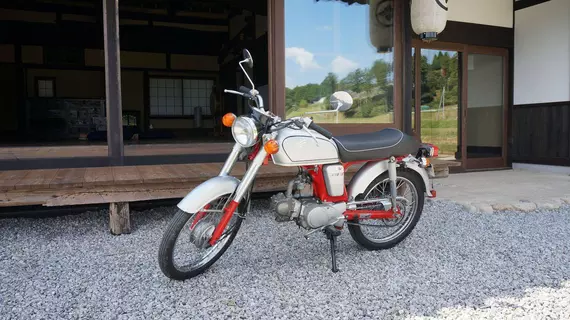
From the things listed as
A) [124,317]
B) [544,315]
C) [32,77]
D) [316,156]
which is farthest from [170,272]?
[32,77]

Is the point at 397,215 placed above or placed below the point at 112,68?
below

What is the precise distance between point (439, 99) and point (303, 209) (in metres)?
4.10

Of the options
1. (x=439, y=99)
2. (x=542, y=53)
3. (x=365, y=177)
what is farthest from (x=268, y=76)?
(x=542, y=53)

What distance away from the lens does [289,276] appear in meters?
2.04

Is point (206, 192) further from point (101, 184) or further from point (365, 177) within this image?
point (101, 184)

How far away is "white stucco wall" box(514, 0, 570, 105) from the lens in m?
5.36

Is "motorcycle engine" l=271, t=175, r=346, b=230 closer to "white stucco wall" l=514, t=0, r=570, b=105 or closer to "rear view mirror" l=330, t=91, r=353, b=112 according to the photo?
"rear view mirror" l=330, t=91, r=353, b=112

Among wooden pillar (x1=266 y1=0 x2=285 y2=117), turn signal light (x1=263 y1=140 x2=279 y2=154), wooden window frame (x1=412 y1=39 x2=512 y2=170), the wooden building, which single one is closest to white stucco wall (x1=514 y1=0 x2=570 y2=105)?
the wooden building

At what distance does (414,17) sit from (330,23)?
837mm

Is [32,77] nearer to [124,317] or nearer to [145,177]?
[145,177]

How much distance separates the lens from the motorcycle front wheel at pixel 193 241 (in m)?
1.82

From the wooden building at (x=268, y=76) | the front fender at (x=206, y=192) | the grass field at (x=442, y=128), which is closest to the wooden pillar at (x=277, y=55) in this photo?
the wooden building at (x=268, y=76)

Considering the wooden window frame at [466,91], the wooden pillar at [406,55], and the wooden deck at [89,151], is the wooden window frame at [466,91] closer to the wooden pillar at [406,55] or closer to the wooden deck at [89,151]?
the wooden pillar at [406,55]

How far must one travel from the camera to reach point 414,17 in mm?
4211
